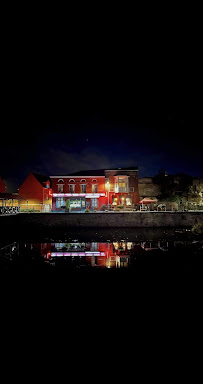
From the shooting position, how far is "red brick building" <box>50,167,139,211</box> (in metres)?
32.5

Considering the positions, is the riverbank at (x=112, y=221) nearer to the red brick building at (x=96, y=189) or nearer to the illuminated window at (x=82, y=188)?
the red brick building at (x=96, y=189)

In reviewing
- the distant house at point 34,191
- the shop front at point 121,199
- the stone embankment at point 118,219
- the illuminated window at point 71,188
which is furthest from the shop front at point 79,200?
the stone embankment at point 118,219

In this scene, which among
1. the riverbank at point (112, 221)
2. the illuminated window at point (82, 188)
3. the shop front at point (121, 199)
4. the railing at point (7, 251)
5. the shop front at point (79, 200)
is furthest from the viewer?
the illuminated window at point (82, 188)

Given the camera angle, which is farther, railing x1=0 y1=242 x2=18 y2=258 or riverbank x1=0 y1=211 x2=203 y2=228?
riverbank x1=0 y1=211 x2=203 y2=228

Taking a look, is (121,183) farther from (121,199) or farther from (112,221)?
(112,221)

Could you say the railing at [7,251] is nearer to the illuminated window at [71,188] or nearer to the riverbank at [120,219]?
the riverbank at [120,219]

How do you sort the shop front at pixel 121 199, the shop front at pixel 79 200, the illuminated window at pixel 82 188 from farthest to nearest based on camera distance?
the illuminated window at pixel 82 188
the shop front at pixel 79 200
the shop front at pixel 121 199

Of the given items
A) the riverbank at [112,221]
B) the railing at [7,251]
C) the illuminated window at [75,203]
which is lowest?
the railing at [7,251]

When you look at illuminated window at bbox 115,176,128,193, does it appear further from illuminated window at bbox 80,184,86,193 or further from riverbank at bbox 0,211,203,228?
riverbank at bbox 0,211,203,228

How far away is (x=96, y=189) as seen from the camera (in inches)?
1289

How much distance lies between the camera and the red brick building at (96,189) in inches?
1280

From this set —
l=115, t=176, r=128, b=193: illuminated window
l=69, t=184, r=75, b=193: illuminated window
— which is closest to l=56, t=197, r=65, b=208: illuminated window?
l=69, t=184, r=75, b=193: illuminated window

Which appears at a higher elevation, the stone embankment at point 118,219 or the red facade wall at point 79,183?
the red facade wall at point 79,183

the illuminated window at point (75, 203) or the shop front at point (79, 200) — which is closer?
the shop front at point (79, 200)
